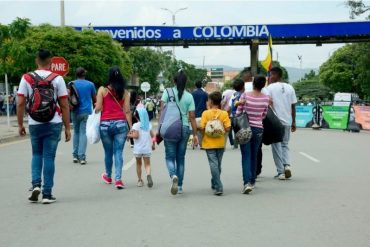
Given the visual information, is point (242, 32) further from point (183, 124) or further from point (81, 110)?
point (183, 124)

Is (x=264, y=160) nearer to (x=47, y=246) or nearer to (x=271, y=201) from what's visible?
(x=271, y=201)

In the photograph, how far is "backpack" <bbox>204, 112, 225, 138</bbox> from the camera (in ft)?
26.5

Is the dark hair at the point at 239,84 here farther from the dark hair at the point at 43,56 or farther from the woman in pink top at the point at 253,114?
the dark hair at the point at 43,56

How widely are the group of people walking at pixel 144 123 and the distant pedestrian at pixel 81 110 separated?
2.25 metres

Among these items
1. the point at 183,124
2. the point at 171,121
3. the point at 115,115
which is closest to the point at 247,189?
the point at 183,124

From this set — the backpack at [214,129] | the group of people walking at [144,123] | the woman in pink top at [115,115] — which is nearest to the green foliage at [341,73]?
the group of people walking at [144,123]

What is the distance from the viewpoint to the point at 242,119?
839cm

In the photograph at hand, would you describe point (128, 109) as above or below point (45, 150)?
above

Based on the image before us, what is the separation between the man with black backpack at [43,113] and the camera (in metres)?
7.32

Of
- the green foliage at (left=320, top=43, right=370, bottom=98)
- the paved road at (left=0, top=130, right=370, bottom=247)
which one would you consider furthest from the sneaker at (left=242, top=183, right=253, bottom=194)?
the green foliage at (left=320, top=43, right=370, bottom=98)

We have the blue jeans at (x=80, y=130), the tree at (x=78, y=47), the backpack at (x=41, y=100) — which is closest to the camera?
the backpack at (x=41, y=100)

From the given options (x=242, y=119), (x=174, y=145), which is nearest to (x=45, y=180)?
(x=174, y=145)

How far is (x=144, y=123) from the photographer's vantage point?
30.2 ft

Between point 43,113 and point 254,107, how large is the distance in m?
3.13
